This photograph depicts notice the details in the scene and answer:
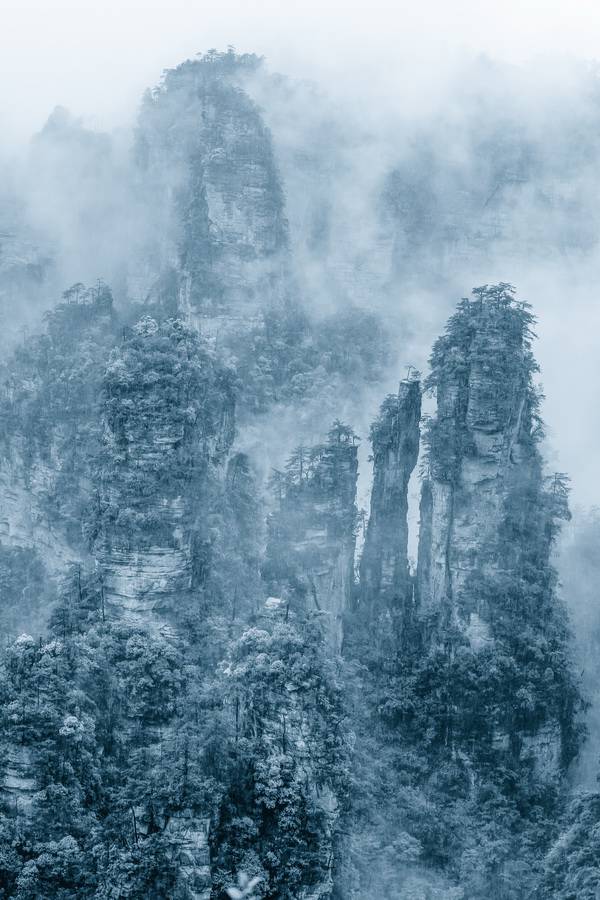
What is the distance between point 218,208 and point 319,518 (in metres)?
17.4

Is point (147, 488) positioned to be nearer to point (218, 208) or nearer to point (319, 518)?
point (319, 518)

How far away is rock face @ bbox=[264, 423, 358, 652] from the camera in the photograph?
4975 cm

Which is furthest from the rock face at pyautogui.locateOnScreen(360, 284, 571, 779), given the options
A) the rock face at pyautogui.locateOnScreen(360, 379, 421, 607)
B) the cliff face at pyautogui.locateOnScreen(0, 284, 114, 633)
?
the cliff face at pyautogui.locateOnScreen(0, 284, 114, 633)

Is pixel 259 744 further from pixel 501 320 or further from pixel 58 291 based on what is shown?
pixel 58 291

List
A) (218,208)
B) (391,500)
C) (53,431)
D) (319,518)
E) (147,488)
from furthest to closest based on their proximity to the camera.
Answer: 1. (218,208)
2. (53,431)
3. (391,500)
4. (319,518)
5. (147,488)

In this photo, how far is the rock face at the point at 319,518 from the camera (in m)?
49.8

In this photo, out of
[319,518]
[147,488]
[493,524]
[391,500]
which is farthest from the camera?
[391,500]

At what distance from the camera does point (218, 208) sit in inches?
2343

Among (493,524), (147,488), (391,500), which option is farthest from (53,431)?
(493,524)

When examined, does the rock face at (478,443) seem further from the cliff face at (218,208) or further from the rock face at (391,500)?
the cliff face at (218,208)

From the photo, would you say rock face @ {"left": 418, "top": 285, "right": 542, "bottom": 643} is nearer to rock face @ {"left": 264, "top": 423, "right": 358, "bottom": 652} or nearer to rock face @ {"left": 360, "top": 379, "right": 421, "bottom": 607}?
rock face @ {"left": 360, "top": 379, "right": 421, "bottom": 607}

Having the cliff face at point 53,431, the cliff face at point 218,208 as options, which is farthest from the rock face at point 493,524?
the cliff face at point 53,431

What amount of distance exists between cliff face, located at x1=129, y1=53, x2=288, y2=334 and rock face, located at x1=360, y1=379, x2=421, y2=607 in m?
11.2

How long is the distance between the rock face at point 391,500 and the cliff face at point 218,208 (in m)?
11.2
